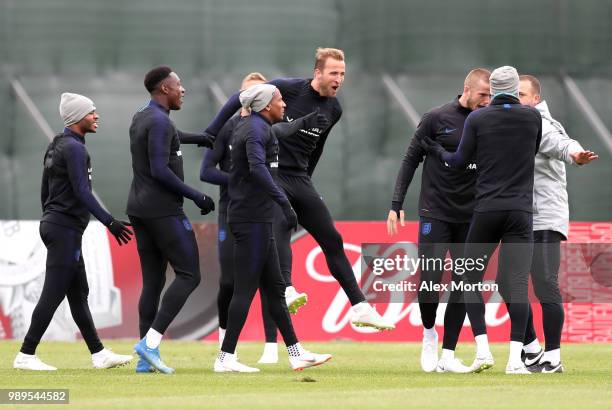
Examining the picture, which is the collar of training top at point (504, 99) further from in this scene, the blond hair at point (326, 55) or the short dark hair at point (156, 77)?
the short dark hair at point (156, 77)

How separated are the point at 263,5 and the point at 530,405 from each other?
1260cm

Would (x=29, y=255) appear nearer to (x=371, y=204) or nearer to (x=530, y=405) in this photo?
(x=371, y=204)

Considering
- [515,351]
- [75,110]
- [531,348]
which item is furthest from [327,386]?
[75,110]

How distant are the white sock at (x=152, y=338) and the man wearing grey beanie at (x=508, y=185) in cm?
227

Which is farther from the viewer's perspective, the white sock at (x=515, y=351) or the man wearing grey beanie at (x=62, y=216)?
the man wearing grey beanie at (x=62, y=216)

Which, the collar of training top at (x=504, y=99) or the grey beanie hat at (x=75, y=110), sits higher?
the collar of training top at (x=504, y=99)

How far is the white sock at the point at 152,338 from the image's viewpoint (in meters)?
9.27

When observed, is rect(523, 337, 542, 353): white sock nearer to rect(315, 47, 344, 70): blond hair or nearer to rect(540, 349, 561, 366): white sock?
rect(540, 349, 561, 366): white sock

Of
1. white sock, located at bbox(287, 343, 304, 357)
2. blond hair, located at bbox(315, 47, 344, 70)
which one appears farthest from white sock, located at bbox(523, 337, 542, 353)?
blond hair, located at bbox(315, 47, 344, 70)

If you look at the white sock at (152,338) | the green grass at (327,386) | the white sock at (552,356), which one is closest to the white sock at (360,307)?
the green grass at (327,386)

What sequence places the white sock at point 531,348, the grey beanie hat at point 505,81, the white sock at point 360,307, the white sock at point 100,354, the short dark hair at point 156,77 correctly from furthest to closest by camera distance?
the white sock at point 531,348, the white sock at point 100,354, the white sock at point 360,307, the short dark hair at point 156,77, the grey beanie hat at point 505,81

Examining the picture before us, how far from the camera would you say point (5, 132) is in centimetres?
1839

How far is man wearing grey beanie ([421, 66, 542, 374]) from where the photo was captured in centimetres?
905

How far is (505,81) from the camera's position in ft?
29.7
